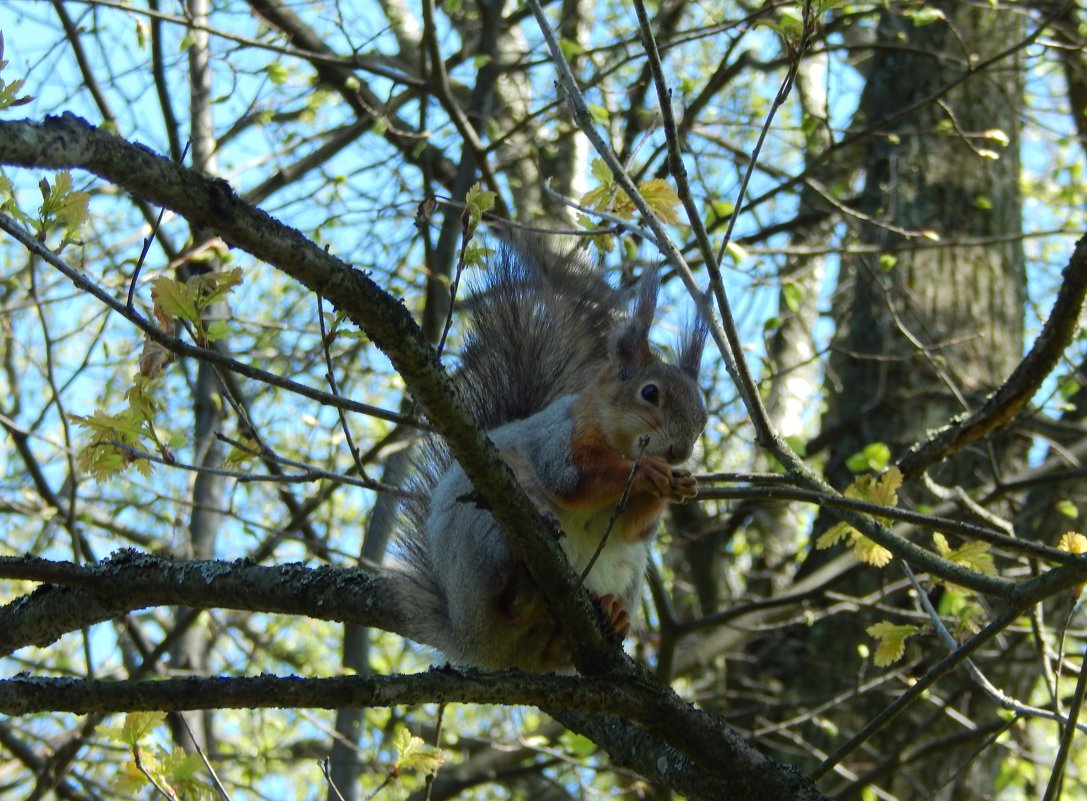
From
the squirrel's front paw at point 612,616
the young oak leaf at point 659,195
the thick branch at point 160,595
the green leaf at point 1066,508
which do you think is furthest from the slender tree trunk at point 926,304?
the thick branch at point 160,595

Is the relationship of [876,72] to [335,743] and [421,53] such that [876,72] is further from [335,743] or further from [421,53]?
[335,743]

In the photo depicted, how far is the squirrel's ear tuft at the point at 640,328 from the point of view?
3.10m

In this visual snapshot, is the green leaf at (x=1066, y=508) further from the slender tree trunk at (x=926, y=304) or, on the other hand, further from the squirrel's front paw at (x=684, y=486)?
the squirrel's front paw at (x=684, y=486)

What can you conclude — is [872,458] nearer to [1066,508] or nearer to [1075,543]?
[1066,508]

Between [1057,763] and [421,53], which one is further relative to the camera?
[421,53]

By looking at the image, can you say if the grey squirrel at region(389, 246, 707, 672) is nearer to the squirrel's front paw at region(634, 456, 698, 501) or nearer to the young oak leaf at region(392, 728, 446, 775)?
the squirrel's front paw at region(634, 456, 698, 501)

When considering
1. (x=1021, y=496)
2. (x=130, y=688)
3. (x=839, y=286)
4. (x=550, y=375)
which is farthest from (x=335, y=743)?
(x=839, y=286)

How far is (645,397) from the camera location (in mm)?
2965

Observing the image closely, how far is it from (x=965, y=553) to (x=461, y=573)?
1219 mm

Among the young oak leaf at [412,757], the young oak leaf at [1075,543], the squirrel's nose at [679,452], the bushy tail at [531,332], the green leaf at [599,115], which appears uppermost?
the green leaf at [599,115]

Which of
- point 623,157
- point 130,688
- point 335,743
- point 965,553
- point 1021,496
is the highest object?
point 623,157

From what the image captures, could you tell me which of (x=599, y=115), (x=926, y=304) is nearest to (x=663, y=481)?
(x=599, y=115)

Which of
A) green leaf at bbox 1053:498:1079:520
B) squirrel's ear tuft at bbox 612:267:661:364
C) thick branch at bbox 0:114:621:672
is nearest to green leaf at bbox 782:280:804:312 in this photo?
green leaf at bbox 1053:498:1079:520

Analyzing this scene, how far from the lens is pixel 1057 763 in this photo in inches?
83.0
